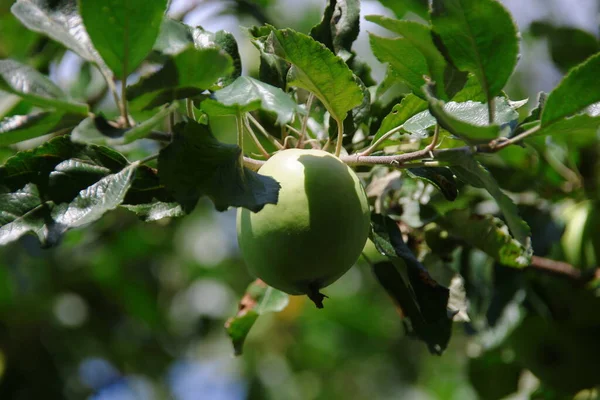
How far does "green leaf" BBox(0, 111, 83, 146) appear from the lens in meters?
0.76

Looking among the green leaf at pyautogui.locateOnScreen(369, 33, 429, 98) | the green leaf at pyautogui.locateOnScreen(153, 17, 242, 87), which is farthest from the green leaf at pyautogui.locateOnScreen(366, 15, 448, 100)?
the green leaf at pyautogui.locateOnScreen(153, 17, 242, 87)

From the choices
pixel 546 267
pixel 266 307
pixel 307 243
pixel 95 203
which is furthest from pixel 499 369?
pixel 95 203

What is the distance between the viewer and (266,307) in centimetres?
123

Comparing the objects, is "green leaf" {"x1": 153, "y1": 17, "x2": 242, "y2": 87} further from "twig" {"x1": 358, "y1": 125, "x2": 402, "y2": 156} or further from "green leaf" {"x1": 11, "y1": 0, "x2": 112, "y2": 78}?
"twig" {"x1": 358, "y1": 125, "x2": 402, "y2": 156}

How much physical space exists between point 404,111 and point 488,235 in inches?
13.7

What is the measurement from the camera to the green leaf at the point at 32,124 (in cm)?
76

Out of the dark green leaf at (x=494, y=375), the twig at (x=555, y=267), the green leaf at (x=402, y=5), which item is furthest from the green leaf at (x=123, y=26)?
the dark green leaf at (x=494, y=375)

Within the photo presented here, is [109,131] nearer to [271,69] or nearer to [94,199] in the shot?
[94,199]

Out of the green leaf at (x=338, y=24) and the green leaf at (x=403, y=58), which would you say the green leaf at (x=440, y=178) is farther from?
the green leaf at (x=338, y=24)

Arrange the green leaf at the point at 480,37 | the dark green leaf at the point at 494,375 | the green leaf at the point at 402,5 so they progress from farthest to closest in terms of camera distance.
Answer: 1. the dark green leaf at the point at 494,375
2. the green leaf at the point at 402,5
3. the green leaf at the point at 480,37

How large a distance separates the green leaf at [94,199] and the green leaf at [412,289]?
1.35 feet

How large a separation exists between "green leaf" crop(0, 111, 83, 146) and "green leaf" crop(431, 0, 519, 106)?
0.48 m

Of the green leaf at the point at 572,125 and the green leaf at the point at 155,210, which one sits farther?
the green leaf at the point at 155,210

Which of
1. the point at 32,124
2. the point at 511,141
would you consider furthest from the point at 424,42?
the point at 32,124
